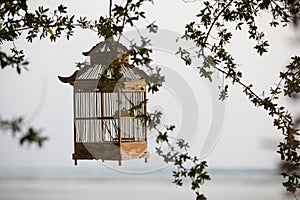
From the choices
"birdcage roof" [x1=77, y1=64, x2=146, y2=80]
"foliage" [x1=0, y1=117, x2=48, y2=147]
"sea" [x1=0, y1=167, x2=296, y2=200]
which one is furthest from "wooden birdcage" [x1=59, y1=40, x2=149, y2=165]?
"sea" [x1=0, y1=167, x2=296, y2=200]

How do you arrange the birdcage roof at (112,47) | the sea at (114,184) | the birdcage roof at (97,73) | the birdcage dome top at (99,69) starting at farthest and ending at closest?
1. the sea at (114,184)
2. the birdcage roof at (97,73)
3. the birdcage dome top at (99,69)
4. the birdcage roof at (112,47)

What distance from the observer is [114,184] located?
17.8ft

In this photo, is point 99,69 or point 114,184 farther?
point 114,184

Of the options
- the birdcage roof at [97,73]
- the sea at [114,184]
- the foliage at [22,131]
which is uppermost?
the birdcage roof at [97,73]

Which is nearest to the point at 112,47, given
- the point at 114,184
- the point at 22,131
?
the point at 22,131

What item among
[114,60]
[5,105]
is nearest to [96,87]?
[114,60]

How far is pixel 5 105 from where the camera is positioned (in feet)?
10.3

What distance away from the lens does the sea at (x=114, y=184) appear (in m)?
5.14

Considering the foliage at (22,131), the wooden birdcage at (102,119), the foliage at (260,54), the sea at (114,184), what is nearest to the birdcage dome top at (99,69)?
the wooden birdcage at (102,119)

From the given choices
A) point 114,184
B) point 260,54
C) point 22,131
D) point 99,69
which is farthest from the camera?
point 114,184

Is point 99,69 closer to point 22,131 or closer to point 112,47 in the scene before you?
point 112,47

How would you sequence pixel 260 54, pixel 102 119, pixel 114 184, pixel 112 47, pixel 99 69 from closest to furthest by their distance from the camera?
pixel 112 47 → pixel 260 54 → pixel 99 69 → pixel 102 119 → pixel 114 184

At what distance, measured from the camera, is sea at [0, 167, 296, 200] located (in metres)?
5.14

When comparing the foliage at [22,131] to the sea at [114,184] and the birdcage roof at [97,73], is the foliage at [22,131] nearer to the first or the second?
the birdcage roof at [97,73]
